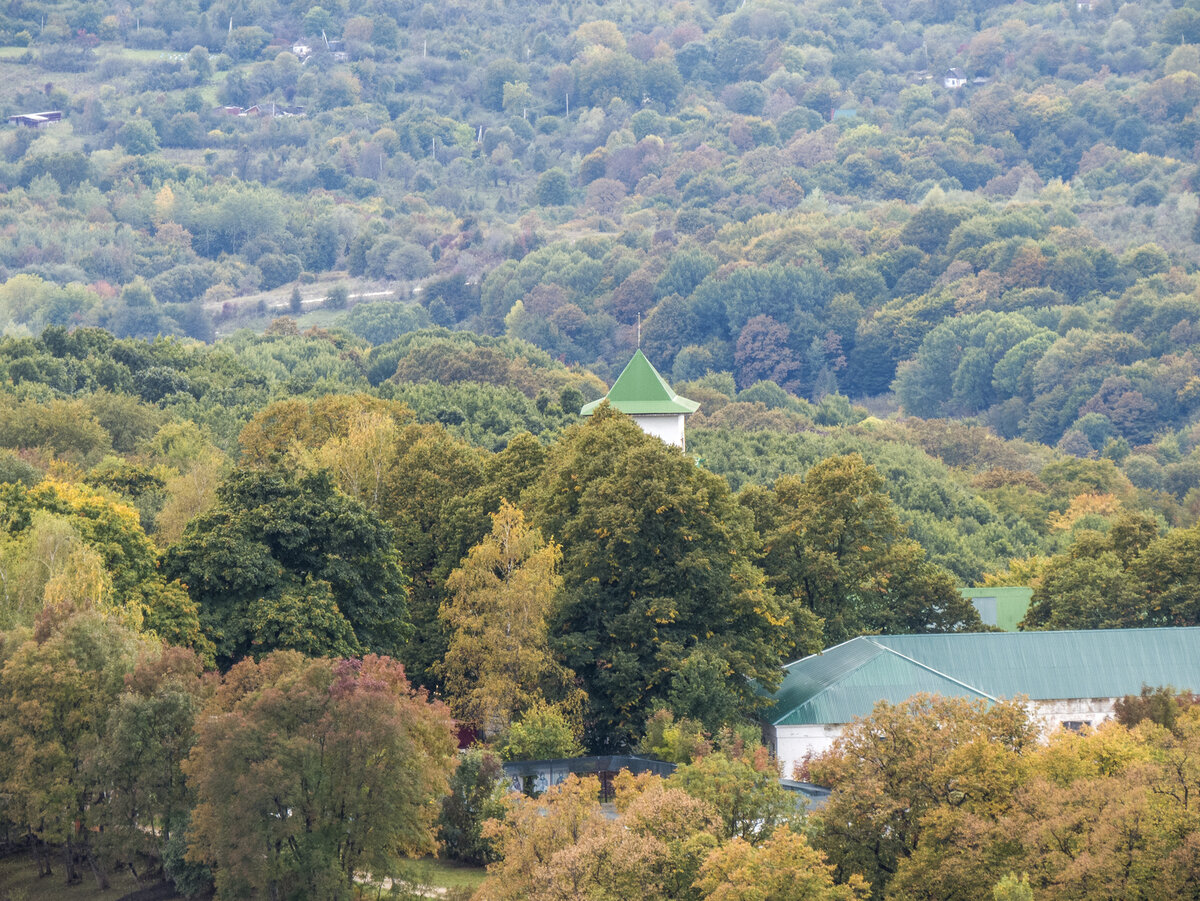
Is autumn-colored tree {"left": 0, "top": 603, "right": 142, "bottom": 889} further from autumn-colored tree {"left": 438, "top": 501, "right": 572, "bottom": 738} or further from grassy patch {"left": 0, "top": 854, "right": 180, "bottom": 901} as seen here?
autumn-colored tree {"left": 438, "top": 501, "right": 572, "bottom": 738}

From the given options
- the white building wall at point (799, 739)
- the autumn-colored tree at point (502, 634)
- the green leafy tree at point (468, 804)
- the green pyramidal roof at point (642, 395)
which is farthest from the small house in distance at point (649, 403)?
the green leafy tree at point (468, 804)

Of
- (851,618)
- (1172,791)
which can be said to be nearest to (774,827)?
(1172,791)

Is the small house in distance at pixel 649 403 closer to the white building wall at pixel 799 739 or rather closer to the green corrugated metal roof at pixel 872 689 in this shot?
the green corrugated metal roof at pixel 872 689

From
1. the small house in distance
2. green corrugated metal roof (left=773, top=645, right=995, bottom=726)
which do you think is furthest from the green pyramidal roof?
green corrugated metal roof (left=773, top=645, right=995, bottom=726)

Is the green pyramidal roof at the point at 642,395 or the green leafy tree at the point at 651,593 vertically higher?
the green pyramidal roof at the point at 642,395

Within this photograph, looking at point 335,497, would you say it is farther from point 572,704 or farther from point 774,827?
point 774,827

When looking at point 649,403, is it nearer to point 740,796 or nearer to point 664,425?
point 664,425
